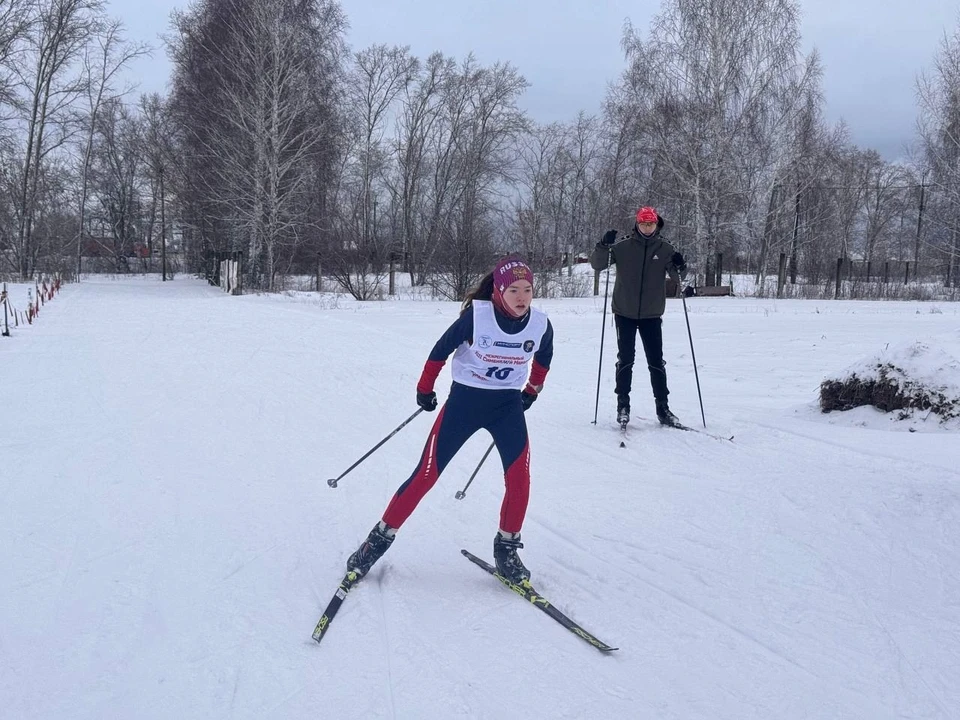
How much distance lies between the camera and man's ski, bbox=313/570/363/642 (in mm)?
3684

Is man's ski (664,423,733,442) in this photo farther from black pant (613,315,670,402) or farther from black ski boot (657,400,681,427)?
black pant (613,315,670,402)

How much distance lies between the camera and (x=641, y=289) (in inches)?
298

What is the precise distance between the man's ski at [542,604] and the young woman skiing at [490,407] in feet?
0.15

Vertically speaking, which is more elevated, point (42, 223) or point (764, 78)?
point (764, 78)

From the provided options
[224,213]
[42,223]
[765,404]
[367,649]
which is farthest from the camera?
[42,223]

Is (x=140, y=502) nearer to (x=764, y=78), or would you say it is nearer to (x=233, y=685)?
(x=233, y=685)

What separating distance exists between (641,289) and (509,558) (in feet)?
13.1

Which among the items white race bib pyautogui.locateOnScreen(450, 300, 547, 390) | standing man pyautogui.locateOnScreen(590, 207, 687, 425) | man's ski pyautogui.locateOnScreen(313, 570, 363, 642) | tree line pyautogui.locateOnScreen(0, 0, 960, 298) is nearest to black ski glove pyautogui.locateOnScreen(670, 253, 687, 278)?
standing man pyautogui.locateOnScreen(590, 207, 687, 425)

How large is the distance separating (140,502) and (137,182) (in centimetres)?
5684

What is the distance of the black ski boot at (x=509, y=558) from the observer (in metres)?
4.19

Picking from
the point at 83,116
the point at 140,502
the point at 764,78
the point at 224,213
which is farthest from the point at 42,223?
the point at 140,502

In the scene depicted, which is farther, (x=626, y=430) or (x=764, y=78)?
(x=764, y=78)

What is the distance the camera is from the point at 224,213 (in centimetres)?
3147

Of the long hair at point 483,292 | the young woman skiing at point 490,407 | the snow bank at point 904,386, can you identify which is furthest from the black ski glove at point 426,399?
the snow bank at point 904,386
